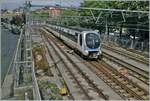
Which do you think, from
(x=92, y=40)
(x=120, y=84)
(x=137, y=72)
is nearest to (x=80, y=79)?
(x=120, y=84)

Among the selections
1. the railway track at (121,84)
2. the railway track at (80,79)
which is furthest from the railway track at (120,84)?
the railway track at (80,79)

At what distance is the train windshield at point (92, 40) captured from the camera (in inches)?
1389

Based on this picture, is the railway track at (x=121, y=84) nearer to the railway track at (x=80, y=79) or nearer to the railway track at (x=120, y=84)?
the railway track at (x=120, y=84)

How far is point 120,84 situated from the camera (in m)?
23.7

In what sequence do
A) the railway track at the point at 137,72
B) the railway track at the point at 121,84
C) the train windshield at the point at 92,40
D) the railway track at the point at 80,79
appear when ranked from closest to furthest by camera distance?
the railway track at the point at 121,84 < the railway track at the point at 80,79 < the railway track at the point at 137,72 < the train windshield at the point at 92,40

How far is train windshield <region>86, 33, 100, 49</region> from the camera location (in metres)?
35.3

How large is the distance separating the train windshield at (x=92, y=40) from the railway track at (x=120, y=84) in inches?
144

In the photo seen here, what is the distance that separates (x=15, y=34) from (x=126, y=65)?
108 meters

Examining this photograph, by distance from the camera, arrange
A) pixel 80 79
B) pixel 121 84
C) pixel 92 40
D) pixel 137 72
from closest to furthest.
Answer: pixel 121 84
pixel 80 79
pixel 137 72
pixel 92 40

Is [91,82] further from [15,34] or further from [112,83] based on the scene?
[15,34]

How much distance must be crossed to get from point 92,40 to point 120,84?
12.2 m

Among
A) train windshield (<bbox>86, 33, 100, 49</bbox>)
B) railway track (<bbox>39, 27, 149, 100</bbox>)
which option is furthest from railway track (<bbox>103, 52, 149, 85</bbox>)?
train windshield (<bbox>86, 33, 100, 49</bbox>)

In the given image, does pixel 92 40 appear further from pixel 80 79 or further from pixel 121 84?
pixel 121 84

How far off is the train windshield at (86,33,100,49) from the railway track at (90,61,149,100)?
366cm
